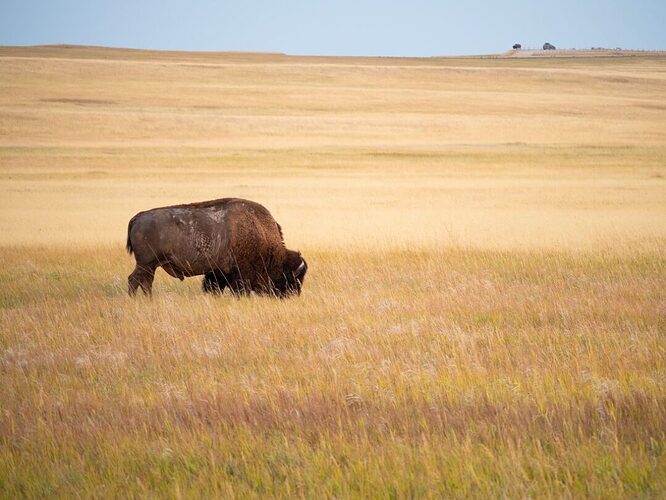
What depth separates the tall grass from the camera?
3.84m

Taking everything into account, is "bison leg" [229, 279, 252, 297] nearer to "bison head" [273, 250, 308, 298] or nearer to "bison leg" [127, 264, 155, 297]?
"bison head" [273, 250, 308, 298]

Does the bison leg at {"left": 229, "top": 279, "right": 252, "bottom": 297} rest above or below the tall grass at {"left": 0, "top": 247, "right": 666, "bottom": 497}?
below

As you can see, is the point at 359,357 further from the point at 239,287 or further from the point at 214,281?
the point at 214,281

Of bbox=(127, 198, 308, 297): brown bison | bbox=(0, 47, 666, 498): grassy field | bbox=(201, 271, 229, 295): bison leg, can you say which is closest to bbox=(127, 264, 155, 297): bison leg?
bbox=(127, 198, 308, 297): brown bison

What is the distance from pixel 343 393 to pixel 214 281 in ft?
17.0

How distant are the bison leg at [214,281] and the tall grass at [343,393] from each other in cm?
65

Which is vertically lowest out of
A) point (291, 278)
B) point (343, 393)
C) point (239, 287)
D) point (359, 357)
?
point (239, 287)

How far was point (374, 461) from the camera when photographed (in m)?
3.95

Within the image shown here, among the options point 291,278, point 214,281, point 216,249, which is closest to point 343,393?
point 291,278

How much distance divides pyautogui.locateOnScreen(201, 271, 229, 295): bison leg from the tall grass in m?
0.65

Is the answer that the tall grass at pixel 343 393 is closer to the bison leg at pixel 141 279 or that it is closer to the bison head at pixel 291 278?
the bison head at pixel 291 278

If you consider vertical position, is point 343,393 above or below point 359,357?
above

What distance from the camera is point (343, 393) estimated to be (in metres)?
5.11

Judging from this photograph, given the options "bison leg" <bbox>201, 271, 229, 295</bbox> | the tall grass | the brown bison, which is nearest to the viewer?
the tall grass
